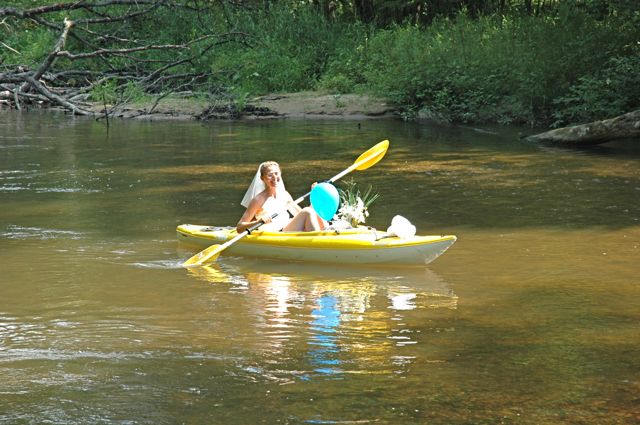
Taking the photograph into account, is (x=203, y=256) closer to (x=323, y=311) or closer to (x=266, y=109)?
(x=323, y=311)

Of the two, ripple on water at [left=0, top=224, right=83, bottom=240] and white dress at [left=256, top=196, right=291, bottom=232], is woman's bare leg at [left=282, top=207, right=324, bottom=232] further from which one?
ripple on water at [left=0, top=224, right=83, bottom=240]

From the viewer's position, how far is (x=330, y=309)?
6.57m

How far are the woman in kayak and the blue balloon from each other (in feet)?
0.19

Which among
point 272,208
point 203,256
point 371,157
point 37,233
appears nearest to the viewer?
point 203,256

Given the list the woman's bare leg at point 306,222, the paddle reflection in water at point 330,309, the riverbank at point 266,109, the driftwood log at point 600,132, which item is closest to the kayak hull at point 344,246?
the paddle reflection in water at point 330,309

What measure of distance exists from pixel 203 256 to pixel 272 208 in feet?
2.43

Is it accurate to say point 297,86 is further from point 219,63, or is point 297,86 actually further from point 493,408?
point 493,408

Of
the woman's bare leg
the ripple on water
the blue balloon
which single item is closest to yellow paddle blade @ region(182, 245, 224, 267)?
the woman's bare leg

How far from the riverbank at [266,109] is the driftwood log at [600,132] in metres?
5.56

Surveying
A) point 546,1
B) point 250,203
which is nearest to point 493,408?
point 250,203

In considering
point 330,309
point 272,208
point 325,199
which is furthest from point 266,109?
point 330,309

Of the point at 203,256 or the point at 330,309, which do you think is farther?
the point at 203,256

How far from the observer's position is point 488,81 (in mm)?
19953

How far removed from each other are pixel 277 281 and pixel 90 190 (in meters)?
4.71
